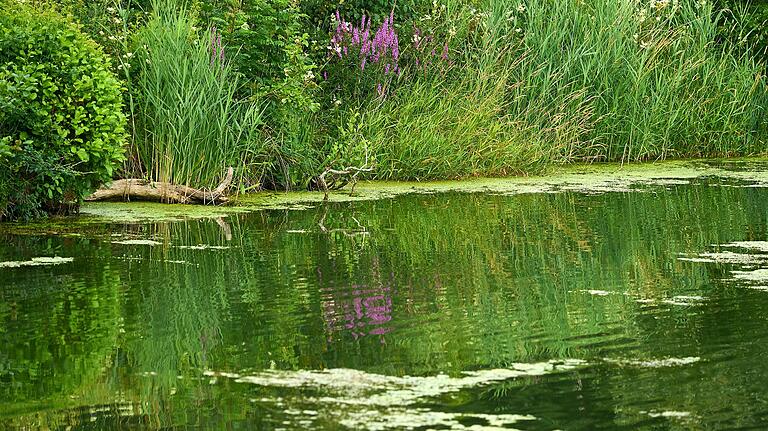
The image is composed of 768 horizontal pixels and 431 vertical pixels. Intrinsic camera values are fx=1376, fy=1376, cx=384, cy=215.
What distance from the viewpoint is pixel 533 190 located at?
13.5 m

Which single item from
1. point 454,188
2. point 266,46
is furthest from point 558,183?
point 266,46

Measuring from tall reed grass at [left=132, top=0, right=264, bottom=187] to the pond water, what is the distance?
103 cm

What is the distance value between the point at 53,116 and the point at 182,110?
1.50 metres

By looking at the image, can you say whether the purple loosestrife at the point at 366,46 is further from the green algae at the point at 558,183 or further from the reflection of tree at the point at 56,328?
the reflection of tree at the point at 56,328

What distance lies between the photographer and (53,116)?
36.7ft

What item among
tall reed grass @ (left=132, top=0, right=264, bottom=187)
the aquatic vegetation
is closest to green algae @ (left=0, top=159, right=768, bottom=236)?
tall reed grass @ (left=132, top=0, right=264, bottom=187)

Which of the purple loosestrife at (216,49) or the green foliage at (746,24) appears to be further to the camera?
the green foliage at (746,24)

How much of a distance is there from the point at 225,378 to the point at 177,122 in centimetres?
697

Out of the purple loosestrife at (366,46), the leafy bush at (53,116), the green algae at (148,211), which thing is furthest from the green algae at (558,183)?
the leafy bush at (53,116)

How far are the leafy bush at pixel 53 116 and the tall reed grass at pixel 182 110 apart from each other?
37.1 inches

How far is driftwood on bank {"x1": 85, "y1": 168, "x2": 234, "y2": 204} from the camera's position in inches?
476

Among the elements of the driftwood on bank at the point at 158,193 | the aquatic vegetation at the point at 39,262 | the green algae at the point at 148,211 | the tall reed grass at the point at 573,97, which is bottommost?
the aquatic vegetation at the point at 39,262

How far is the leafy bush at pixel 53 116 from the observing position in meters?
10.9

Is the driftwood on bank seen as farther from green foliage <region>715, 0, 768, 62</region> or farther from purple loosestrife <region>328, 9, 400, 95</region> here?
green foliage <region>715, 0, 768, 62</region>
